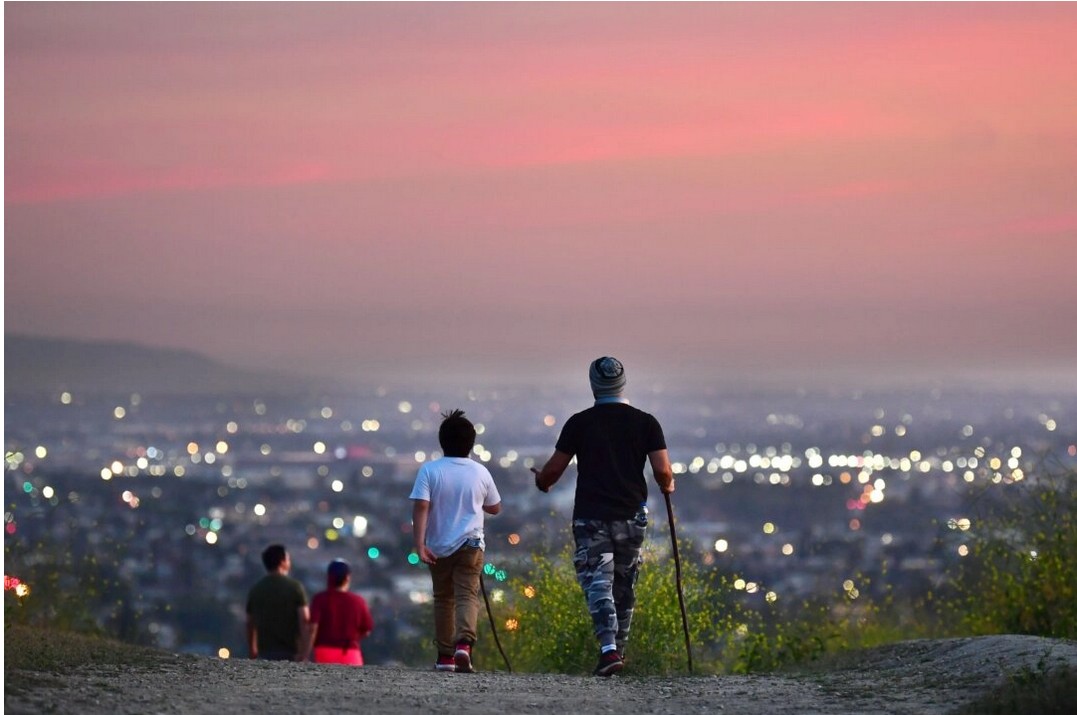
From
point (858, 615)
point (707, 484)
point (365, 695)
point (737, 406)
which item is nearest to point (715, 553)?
point (858, 615)

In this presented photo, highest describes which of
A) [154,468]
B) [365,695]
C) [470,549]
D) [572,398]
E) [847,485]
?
[572,398]

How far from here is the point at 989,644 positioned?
1084 cm

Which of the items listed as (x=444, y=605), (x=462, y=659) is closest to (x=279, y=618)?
(x=444, y=605)

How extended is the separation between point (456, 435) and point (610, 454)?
3.76 ft

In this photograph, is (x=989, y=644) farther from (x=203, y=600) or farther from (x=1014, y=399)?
(x=1014, y=399)

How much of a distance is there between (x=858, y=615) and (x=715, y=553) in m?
3.56

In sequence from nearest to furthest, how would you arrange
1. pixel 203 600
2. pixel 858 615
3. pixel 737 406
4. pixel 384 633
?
pixel 858 615 → pixel 384 633 → pixel 203 600 → pixel 737 406

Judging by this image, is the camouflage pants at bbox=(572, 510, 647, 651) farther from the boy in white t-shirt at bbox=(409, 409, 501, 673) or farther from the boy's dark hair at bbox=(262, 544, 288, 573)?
the boy's dark hair at bbox=(262, 544, 288, 573)

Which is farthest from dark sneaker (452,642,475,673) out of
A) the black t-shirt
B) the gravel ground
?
the black t-shirt

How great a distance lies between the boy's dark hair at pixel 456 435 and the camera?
11.2 metres

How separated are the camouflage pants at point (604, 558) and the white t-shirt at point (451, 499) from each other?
2.38 feet

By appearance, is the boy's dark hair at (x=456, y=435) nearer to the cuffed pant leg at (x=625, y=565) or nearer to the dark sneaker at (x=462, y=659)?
the cuffed pant leg at (x=625, y=565)

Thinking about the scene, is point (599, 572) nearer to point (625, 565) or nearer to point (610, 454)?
point (625, 565)

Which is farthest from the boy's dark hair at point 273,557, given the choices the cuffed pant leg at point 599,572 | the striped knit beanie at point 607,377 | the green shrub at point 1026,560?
the green shrub at point 1026,560
